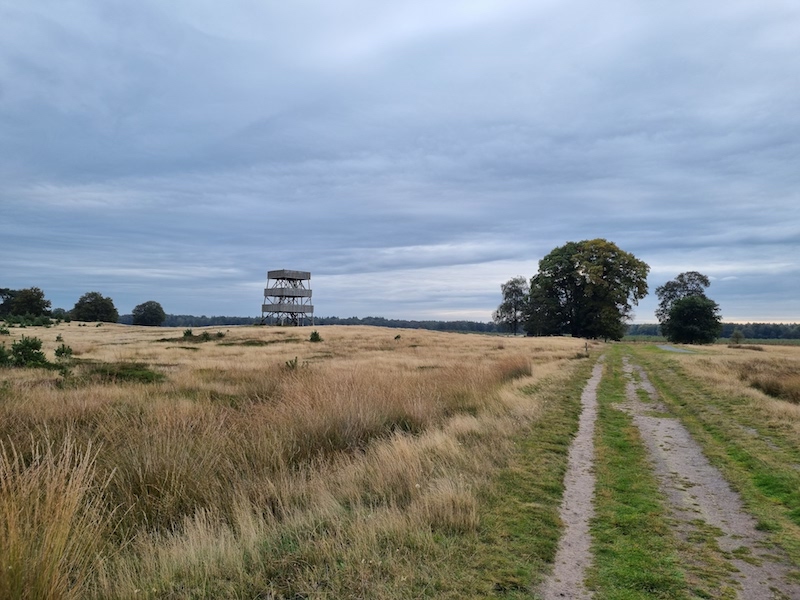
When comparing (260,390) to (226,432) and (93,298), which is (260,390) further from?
(93,298)

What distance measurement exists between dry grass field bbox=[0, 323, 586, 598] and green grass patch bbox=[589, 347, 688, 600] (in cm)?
129

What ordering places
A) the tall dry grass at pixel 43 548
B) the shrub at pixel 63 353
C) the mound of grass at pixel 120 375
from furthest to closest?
the shrub at pixel 63 353 < the mound of grass at pixel 120 375 < the tall dry grass at pixel 43 548

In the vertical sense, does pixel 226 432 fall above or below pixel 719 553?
above

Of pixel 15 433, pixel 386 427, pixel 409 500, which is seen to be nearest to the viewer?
pixel 409 500

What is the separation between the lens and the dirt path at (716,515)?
4.13 m

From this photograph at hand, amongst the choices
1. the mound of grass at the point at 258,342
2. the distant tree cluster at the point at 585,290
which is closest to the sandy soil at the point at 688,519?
the mound of grass at the point at 258,342

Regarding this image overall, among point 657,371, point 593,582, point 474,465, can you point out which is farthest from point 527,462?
point 657,371

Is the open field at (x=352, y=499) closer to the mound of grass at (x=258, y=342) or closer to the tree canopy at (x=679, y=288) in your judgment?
the mound of grass at (x=258, y=342)

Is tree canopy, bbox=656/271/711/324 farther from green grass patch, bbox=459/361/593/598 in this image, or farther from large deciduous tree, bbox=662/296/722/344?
green grass patch, bbox=459/361/593/598

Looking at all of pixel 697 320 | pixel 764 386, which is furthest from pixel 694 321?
pixel 764 386

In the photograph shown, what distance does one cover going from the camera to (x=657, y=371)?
24.4 m

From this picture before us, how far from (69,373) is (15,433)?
843 cm

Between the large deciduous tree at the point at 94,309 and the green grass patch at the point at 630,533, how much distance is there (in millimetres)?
95755

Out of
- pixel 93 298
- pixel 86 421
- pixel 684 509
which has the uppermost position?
pixel 93 298
